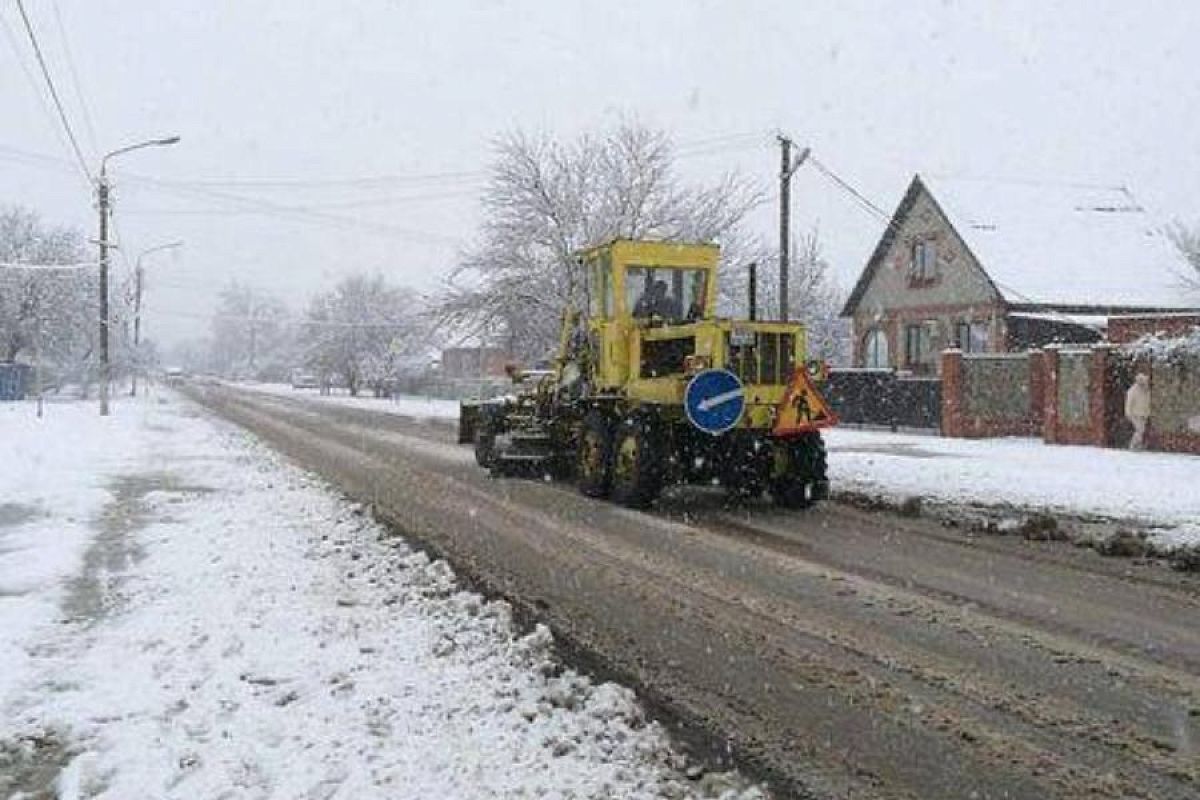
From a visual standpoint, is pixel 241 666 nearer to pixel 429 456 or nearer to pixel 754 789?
pixel 754 789

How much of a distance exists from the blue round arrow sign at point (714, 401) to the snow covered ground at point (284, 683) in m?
3.58

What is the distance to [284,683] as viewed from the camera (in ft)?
19.8

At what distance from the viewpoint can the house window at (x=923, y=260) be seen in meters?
40.4

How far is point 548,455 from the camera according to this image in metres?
16.7

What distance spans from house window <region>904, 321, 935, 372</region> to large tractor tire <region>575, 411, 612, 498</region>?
28140 mm

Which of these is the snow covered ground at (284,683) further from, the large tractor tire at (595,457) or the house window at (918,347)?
the house window at (918,347)

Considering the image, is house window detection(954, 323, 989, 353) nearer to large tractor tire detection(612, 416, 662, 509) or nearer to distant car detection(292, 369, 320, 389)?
large tractor tire detection(612, 416, 662, 509)

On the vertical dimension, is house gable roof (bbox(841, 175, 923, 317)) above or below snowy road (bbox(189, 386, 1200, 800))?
above

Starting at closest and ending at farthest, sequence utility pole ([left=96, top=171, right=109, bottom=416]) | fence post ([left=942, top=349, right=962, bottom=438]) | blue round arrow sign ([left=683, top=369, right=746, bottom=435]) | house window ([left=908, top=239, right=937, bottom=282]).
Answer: blue round arrow sign ([left=683, top=369, right=746, bottom=435]) → fence post ([left=942, top=349, right=962, bottom=438]) → utility pole ([left=96, top=171, right=109, bottom=416]) → house window ([left=908, top=239, right=937, bottom=282])

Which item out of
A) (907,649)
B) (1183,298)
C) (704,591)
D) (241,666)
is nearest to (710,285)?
(704,591)

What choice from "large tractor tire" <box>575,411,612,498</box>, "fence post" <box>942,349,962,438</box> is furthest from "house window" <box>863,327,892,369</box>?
"large tractor tire" <box>575,411,612,498</box>

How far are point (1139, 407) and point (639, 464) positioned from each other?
41.5 feet

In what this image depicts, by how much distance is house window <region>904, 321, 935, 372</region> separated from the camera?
133 feet

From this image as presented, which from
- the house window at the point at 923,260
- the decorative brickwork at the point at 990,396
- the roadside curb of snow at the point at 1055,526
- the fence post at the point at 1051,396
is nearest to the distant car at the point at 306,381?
the house window at the point at 923,260
